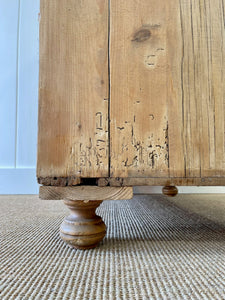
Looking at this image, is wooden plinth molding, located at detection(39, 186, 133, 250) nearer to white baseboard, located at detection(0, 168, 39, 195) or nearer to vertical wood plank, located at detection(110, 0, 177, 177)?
vertical wood plank, located at detection(110, 0, 177, 177)

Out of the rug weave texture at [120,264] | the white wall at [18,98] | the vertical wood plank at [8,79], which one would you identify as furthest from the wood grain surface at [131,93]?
the vertical wood plank at [8,79]

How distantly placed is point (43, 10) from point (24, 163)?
1225 millimetres

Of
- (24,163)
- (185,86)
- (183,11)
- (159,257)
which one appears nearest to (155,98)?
(185,86)

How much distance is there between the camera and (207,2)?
467 mm

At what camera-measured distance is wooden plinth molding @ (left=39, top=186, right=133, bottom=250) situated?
44 centimetres

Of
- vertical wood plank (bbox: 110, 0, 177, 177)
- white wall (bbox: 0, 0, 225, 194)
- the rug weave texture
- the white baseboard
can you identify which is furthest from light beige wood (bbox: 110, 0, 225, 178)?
the white baseboard

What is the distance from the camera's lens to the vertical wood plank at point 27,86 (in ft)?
5.15

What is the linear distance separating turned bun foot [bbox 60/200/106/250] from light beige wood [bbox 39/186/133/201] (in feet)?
0.07

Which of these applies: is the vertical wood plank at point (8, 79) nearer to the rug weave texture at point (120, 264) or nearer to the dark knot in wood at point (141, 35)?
the rug weave texture at point (120, 264)

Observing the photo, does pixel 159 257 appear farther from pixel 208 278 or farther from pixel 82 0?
pixel 82 0

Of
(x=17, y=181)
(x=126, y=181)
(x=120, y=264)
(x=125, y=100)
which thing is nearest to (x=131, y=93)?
(x=125, y=100)

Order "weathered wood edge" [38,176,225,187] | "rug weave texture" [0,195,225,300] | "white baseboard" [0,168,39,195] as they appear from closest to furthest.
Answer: "rug weave texture" [0,195,225,300]
"weathered wood edge" [38,176,225,187]
"white baseboard" [0,168,39,195]

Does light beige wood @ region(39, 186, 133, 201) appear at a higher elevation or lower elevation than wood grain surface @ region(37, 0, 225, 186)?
lower

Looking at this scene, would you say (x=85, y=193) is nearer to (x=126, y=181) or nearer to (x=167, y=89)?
(x=126, y=181)
